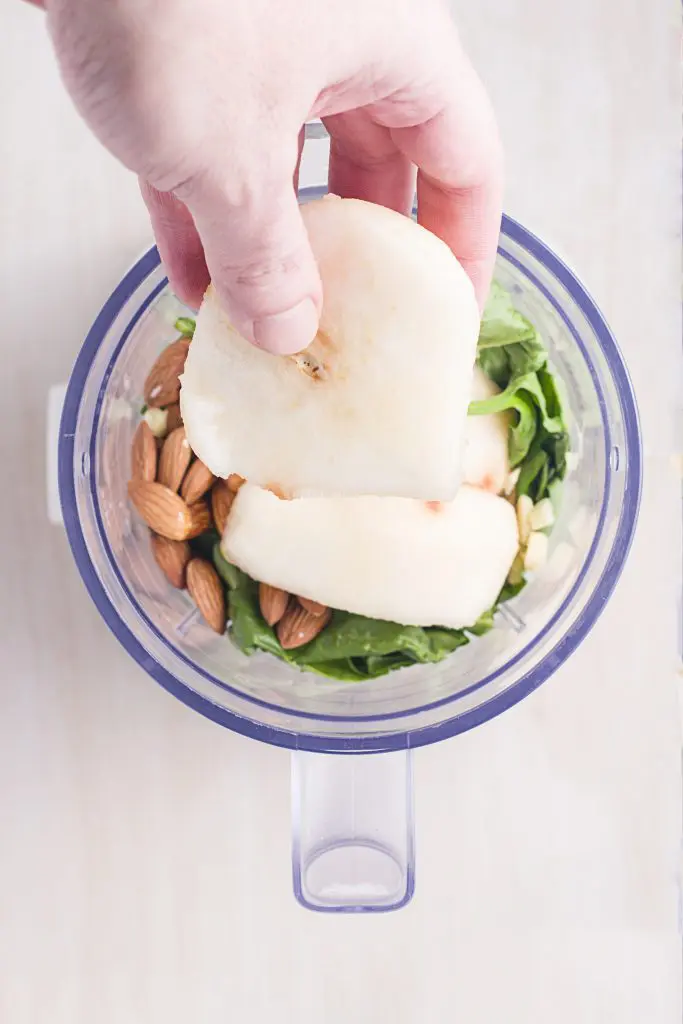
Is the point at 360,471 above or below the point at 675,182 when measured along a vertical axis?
below

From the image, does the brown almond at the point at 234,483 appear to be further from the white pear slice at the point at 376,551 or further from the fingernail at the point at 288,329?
the fingernail at the point at 288,329

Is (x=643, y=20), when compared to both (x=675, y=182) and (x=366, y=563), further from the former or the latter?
(x=366, y=563)

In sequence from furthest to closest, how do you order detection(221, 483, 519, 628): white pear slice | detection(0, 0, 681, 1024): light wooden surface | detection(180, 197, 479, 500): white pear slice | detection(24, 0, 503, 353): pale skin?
detection(0, 0, 681, 1024): light wooden surface, detection(221, 483, 519, 628): white pear slice, detection(180, 197, 479, 500): white pear slice, detection(24, 0, 503, 353): pale skin

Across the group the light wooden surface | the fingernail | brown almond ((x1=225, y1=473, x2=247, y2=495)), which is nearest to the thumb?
the fingernail

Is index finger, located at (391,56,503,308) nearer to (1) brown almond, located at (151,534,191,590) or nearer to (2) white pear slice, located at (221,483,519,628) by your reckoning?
(2) white pear slice, located at (221,483,519,628)

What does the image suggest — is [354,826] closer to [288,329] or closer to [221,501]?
[221,501]

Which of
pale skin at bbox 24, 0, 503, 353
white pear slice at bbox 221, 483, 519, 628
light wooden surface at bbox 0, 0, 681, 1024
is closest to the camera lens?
pale skin at bbox 24, 0, 503, 353

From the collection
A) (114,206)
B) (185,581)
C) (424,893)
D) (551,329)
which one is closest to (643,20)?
(551,329)
